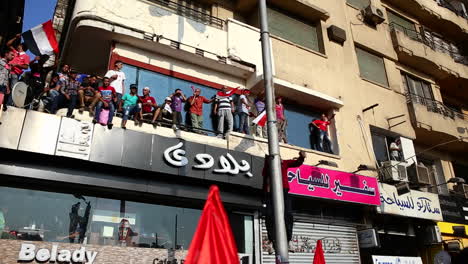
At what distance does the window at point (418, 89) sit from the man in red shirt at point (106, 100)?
13.2m

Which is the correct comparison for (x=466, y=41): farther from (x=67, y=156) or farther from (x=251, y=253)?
(x=67, y=156)

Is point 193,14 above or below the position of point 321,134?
above

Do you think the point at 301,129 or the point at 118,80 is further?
the point at 301,129

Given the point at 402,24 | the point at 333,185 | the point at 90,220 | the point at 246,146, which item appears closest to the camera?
the point at 90,220

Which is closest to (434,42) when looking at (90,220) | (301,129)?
(301,129)

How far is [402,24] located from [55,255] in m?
18.0

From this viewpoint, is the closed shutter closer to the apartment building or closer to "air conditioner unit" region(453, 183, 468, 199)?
the apartment building

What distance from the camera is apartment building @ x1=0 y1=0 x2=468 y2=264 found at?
7613 mm

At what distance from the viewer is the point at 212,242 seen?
125 inches

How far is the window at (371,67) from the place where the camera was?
1543cm

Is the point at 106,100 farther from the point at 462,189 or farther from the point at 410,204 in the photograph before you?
the point at 462,189

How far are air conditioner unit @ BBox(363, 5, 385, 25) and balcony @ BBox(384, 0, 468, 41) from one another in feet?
8.64

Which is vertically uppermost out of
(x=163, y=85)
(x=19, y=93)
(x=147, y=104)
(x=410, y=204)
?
(x=163, y=85)

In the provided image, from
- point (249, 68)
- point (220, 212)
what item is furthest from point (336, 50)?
point (220, 212)
